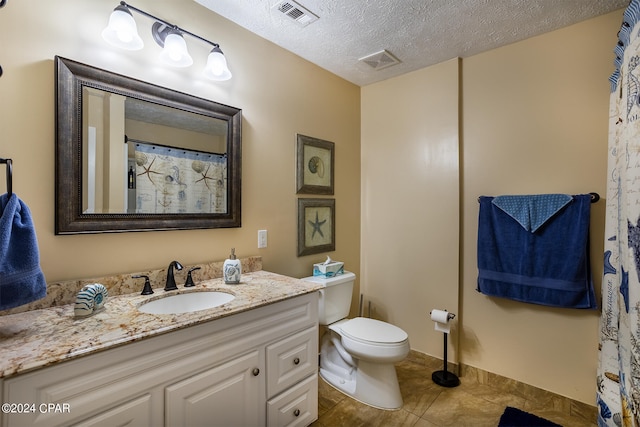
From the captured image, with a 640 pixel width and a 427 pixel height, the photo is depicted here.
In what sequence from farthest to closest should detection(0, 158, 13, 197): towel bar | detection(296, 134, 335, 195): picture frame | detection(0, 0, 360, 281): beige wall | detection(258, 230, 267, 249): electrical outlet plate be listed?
detection(296, 134, 335, 195): picture frame → detection(258, 230, 267, 249): electrical outlet plate → detection(0, 0, 360, 281): beige wall → detection(0, 158, 13, 197): towel bar

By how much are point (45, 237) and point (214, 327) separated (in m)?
0.79

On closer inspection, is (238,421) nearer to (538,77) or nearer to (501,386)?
(501,386)

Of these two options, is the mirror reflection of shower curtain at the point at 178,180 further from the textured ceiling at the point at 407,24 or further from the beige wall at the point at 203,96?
the textured ceiling at the point at 407,24

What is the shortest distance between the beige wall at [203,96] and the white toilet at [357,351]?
33 centimetres

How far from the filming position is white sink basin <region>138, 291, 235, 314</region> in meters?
1.39

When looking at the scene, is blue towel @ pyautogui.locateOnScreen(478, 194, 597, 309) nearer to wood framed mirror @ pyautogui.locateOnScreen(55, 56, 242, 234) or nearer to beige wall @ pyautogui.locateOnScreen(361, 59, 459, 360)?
beige wall @ pyautogui.locateOnScreen(361, 59, 459, 360)

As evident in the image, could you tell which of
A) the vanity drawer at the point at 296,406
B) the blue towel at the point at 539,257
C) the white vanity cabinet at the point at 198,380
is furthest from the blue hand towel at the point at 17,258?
the blue towel at the point at 539,257

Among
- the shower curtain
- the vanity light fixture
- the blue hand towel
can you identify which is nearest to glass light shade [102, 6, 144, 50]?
the vanity light fixture

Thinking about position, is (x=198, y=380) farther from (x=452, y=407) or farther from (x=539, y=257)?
(x=539, y=257)

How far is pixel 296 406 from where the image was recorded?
1515mm

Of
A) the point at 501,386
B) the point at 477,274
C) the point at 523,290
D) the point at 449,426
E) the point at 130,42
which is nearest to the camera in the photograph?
the point at 130,42

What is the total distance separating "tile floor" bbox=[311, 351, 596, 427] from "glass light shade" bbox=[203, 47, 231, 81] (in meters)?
2.01

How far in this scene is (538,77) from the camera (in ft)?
6.40

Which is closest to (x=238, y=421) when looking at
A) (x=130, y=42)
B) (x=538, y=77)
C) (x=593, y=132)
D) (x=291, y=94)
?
(x=130, y=42)
